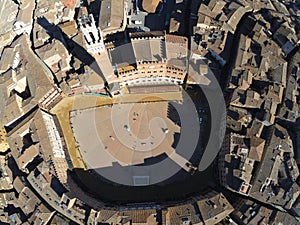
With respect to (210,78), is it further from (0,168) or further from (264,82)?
(0,168)

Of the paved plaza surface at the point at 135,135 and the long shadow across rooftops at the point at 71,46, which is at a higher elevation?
the long shadow across rooftops at the point at 71,46

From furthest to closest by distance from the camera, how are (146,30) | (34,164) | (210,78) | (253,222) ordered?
(146,30) < (210,78) < (34,164) < (253,222)

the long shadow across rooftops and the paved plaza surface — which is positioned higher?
the long shadow across rooftops

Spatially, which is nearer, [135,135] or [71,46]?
[135,135]

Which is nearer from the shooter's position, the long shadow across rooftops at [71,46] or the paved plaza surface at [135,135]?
the paved plaza surface at [135,135]

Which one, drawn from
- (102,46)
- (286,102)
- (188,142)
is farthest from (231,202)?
(102,46)

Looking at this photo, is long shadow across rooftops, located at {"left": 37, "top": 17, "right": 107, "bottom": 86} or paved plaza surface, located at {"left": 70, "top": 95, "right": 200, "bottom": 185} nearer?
paved plaza surface, located at {"left": 70, "top": 95, "right": 200, "bottom": 185}

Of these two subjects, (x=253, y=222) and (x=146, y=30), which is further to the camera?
(x=146, y=30)

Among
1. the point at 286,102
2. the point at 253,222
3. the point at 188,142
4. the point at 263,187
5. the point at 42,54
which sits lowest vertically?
the point at 253,222
